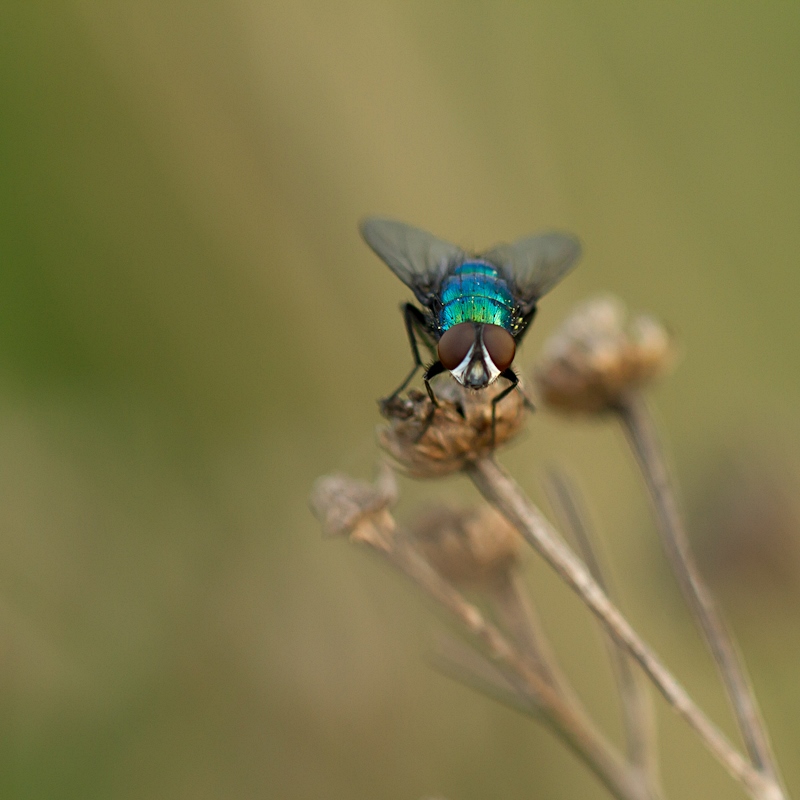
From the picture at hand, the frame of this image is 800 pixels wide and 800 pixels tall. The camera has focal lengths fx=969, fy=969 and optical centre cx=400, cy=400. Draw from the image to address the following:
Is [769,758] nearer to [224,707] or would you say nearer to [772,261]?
[224,707]

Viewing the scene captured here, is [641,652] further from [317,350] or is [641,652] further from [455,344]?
[317,350]

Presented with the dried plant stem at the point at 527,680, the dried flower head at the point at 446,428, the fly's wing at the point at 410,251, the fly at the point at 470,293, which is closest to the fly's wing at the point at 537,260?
the fly at the point at 470,293

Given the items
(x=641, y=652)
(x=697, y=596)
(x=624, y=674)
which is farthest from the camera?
(x=624, y=674)

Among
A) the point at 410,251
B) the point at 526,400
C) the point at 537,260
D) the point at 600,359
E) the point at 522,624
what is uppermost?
the point at 410,251

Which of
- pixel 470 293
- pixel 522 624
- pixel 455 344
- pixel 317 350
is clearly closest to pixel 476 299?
pixel 470 293

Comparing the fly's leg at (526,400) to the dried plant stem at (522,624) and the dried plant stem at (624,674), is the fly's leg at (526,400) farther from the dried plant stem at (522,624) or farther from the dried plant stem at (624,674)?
the dried plant stem at (522,624)

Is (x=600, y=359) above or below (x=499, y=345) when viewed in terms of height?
below

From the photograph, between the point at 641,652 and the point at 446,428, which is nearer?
the point at 641,652

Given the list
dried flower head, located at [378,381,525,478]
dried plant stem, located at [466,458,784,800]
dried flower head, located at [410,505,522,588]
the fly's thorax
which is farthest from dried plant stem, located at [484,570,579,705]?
the fly's thorax
